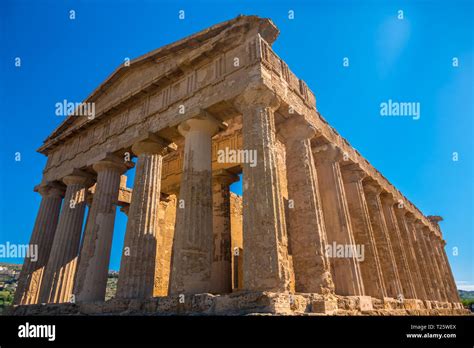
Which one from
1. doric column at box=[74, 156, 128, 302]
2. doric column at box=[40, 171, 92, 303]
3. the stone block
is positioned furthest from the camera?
doric column at box=[40, 171, 92, 303]

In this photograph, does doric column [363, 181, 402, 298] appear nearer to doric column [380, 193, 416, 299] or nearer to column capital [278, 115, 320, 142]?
doric column [380, 193, 416, 299]

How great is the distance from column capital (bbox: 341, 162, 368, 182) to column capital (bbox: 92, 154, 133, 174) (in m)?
9.74

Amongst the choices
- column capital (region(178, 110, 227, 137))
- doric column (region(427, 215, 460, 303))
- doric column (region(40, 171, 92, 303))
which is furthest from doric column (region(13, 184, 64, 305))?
doric column (region(427, 215, 460, 303))

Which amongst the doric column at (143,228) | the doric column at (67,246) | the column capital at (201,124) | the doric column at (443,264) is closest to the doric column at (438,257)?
the doric column at (443,264)

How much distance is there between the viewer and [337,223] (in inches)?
448

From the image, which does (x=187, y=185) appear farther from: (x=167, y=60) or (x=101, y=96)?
(x=101, y=96)

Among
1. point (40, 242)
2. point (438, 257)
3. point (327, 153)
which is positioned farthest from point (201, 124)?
point (438, 257)

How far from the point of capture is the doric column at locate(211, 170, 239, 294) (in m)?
12.4

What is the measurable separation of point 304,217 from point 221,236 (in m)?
4.72

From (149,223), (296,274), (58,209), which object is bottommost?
(296,274)
